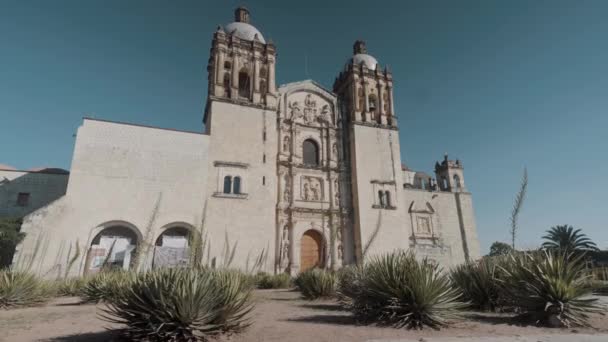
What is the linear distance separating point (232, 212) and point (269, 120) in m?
6.21

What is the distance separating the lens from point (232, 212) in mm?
17000

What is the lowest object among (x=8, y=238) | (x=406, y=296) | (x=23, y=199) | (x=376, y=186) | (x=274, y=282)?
(x=274, y=282)

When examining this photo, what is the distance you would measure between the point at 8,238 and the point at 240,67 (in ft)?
48.2

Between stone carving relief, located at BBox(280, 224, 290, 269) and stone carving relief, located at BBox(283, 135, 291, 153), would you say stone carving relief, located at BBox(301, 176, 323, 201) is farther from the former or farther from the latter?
stone carving relief, located at BBox(280, 224, 290, 269)

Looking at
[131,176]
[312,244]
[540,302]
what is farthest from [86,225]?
[540,302]

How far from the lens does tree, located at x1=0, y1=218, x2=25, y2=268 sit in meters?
13.3

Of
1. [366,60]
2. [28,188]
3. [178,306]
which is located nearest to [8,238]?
[28,188]

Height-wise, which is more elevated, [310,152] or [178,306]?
[310,152]

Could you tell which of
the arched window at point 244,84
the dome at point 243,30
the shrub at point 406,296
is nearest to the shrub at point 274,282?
the shrub at point 406,296

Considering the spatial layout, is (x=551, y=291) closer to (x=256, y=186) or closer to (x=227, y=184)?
(x=256, y=186)

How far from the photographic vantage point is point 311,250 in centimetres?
1919

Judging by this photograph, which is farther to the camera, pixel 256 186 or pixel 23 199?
pixel 256 186

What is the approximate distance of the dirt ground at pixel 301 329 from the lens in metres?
4.18

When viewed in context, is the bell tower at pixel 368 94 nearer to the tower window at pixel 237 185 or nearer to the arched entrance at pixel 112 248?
the tower window at pixel 237 185
